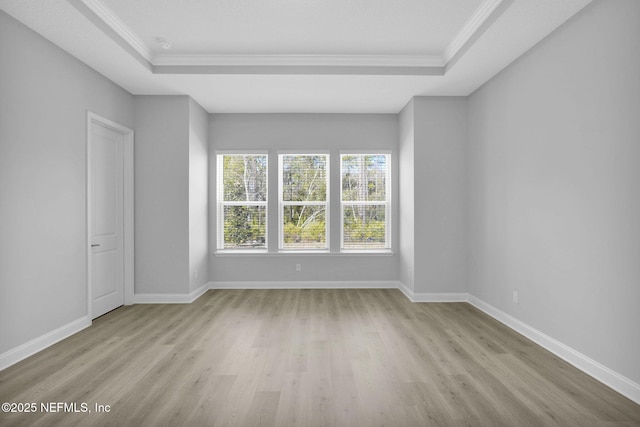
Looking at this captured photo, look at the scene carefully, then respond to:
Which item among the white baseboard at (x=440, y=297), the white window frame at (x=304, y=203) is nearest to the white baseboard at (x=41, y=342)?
the white window frame at (x=304, y=203)

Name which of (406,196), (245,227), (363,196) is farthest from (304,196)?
(406,196)

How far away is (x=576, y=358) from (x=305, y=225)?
381cm

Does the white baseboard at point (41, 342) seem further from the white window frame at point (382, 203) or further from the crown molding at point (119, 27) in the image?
the white window frame at point (382, 203)

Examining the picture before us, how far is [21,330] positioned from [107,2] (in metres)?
2.86

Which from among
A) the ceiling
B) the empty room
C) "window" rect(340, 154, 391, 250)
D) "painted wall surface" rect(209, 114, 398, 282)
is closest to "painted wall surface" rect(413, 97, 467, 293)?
the empty room

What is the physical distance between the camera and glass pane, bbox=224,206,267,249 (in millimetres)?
5602

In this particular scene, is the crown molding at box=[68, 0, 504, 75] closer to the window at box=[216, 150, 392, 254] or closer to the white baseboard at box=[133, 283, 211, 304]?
the window at box=[216, 150, 392, 254]

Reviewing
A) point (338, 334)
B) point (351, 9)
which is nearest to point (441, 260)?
point (338, 334)

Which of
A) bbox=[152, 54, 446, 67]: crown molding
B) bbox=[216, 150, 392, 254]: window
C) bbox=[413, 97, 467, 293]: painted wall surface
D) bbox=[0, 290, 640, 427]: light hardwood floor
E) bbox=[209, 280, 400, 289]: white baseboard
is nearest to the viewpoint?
bbox=[0, 290, 640, 427]: light hardwood floor

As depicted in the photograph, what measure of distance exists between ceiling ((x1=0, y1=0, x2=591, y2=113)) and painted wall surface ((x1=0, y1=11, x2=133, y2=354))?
0.96 feet

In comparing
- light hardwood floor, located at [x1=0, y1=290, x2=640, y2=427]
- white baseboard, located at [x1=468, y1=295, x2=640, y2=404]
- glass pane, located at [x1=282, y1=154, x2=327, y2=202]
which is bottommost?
light hardwood floor, located at [x1=0, y1=290, x2=640, y2=427]

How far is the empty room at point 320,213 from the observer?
7.65 feet

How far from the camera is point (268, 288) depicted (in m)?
5.46

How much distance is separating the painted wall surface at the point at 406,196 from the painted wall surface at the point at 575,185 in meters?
1.05
